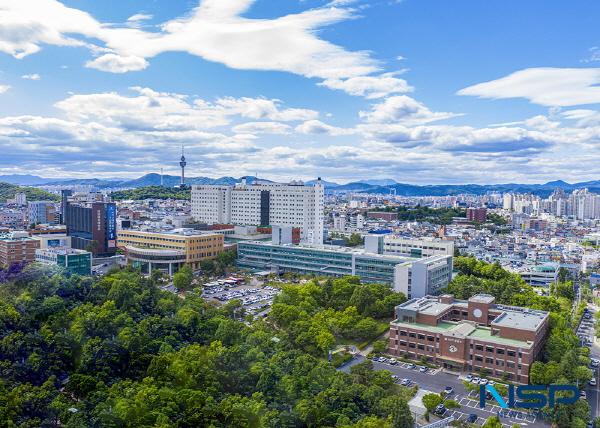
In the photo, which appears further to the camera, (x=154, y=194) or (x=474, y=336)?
(x=154, y=194)

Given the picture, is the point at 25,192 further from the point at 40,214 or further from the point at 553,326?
the point at 553,326

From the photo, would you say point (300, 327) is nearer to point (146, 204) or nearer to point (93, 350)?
point (93, 350)

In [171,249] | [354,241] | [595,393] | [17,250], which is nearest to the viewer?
[595,393]

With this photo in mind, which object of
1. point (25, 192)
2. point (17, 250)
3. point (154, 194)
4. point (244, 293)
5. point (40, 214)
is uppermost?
point (25, 192)

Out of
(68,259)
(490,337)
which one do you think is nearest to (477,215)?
(490,337)

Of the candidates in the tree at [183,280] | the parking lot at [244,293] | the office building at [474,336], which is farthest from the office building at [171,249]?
the office building at [474,336]

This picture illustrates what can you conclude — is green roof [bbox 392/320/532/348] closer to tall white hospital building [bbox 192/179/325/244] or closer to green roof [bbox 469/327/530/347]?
green roof [bbox 469/327/530/347]

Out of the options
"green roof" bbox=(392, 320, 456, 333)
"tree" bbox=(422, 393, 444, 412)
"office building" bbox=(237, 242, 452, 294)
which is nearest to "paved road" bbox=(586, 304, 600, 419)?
"tree" bbox=(422, 393, 444, 412)
